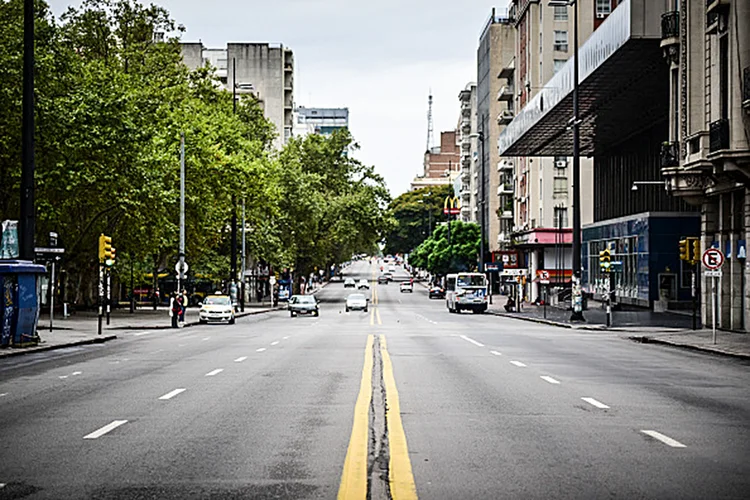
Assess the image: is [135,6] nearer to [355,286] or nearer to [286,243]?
[286,243]

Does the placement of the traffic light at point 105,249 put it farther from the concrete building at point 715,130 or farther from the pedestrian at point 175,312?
the concrete building at point 715,130

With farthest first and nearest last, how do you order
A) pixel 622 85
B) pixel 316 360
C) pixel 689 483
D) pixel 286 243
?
pixel 286 243 → pixel 622 85 → pixel 316 360 → pixel 689 483

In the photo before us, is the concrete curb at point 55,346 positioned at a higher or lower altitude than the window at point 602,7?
lower

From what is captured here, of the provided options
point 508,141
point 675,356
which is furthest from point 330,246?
point 675,356

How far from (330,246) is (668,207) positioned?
45.1 meters

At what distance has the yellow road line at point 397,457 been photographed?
27.6 ft

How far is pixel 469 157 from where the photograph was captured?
5778 inches

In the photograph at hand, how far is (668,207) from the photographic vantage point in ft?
211

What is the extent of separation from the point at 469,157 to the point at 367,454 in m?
138

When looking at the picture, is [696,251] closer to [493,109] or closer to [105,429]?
[105,429]

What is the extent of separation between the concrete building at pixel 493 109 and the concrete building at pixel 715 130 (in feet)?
223

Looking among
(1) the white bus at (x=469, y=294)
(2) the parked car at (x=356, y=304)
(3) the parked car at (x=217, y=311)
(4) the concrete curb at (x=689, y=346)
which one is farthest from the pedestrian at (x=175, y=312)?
(1) the white bus at (x=469, y=294)

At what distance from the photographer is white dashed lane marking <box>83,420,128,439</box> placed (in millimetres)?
11516

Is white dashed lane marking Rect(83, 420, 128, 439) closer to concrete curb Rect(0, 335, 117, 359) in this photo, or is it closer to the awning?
concrete curb Rect(0, 335, 117, 359)
